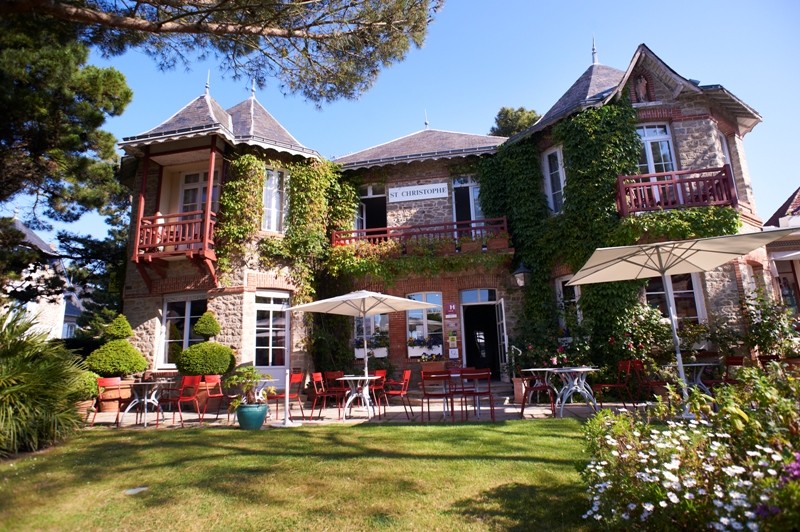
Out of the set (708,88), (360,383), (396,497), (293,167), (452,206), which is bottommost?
(396,497)

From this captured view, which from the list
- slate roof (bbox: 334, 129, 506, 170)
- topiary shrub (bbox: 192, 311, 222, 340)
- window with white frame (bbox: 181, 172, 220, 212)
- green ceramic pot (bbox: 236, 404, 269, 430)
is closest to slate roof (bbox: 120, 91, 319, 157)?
window with white frame (bbox: 181, 172, 220, 212)

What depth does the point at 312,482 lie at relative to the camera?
417 cm

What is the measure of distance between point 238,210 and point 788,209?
17817mm

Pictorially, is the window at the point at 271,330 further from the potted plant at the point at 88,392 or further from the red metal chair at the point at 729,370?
the red metal chair at the point at 729,370

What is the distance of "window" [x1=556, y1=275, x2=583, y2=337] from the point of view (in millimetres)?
10539

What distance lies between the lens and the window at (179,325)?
11.4m

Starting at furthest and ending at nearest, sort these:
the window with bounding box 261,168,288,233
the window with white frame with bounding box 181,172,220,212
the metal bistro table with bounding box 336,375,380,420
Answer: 1. the window with white frame with bounding box 181,172,220,212
2. the window with bounding box 261,168,288,233
3. the metal bistro table with bounding box 336,375,380,420

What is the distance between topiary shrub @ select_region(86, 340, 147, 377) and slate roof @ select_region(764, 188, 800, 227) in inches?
767

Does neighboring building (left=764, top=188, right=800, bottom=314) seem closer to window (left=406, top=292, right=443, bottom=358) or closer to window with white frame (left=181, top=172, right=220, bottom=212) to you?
window (left=406, top=292, right=443, bottom=358)

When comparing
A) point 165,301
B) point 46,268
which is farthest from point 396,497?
point 46,268

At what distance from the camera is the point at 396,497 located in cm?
371

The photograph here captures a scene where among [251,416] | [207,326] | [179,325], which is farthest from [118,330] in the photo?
[251,416]

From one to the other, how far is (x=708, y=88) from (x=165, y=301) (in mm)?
14664

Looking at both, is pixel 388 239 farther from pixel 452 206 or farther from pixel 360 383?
pixel 360 383
